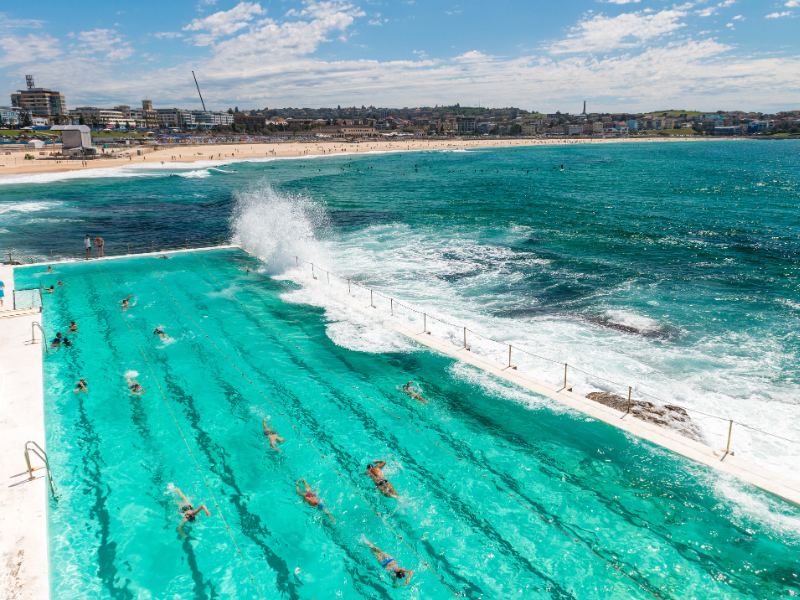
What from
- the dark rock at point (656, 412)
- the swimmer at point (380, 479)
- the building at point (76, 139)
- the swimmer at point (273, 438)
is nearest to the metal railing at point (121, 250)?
the swimmer at point (273, 438)

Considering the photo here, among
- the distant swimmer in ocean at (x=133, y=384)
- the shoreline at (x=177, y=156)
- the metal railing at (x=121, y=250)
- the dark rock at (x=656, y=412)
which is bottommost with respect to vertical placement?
the dark rock at (x=656, y=412)

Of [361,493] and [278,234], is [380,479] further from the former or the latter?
[278,234]

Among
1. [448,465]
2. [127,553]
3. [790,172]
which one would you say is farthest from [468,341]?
[790,172]

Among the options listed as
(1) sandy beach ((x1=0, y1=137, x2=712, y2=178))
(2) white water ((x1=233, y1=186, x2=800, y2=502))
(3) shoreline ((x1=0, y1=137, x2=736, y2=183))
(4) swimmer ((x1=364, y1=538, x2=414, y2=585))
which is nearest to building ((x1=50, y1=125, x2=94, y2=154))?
(1) sandy beach ((x1=0, y1=137, x2=712, y2=178))

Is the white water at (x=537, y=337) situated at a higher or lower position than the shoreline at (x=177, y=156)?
lower

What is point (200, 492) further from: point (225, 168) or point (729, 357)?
point (225, 168)

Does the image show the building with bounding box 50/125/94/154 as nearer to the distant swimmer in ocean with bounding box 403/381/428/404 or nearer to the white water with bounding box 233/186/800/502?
the white water with bounding box 233/186/800/502

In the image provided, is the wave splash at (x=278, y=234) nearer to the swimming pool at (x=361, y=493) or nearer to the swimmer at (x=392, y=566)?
the swimming pool at (x=361, y=493)
